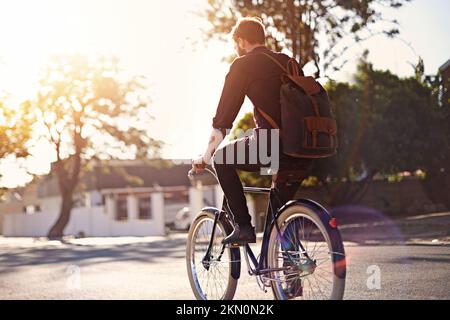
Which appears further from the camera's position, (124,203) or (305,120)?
(124,203)

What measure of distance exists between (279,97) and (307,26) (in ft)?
57.5

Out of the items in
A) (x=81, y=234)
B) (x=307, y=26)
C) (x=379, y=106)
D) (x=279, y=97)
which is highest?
(x=307, y=26)

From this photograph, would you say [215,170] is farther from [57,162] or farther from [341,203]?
[57,162]

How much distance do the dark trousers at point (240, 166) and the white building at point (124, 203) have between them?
56.9 ft

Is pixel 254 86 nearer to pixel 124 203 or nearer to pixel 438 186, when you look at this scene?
pixel 438 186

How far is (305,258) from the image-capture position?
3.77 m

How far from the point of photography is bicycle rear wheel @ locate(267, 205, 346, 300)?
3.46 m

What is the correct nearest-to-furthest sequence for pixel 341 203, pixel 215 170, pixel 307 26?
pixel 215 170
pixel 307 26
pixel 341 203

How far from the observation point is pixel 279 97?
400cm

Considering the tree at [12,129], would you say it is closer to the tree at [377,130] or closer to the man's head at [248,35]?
the tree at [377,130]

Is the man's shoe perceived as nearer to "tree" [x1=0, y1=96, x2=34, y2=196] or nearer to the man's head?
the man's head

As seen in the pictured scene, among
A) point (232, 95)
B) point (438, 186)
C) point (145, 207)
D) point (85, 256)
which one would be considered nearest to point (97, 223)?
point (145, 207)

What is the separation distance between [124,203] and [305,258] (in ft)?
123
